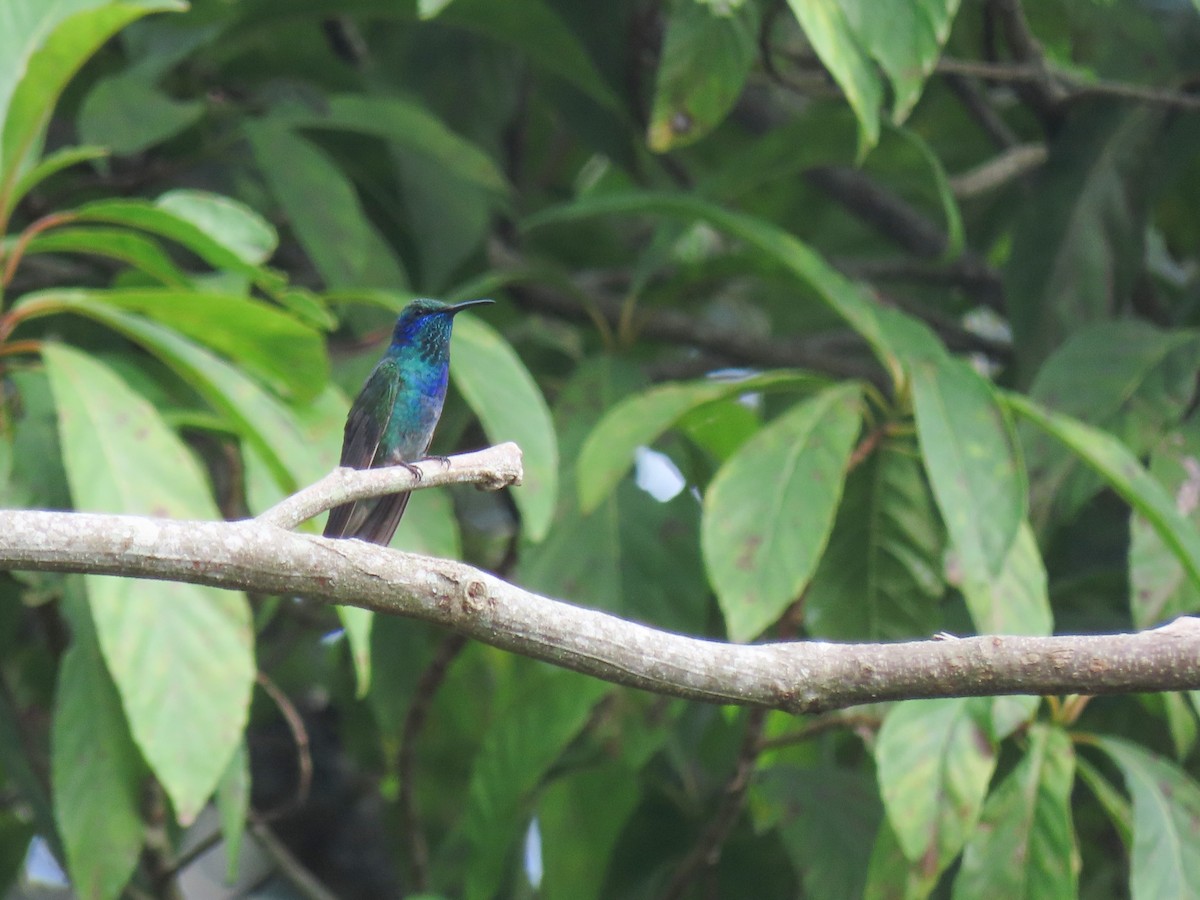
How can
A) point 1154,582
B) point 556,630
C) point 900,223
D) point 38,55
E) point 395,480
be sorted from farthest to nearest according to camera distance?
point 900,223 → point 1154,582 → point 38,55 → point 395,480 → point 556,630

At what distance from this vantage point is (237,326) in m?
3.46

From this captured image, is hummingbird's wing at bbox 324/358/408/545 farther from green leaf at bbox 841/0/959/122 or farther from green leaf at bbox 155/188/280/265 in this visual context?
green leaf at bbox 841/0/959/122

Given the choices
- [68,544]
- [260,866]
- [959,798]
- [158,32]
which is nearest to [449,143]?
[158,32]

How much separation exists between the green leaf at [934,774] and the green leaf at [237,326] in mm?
1585

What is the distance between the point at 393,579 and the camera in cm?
199

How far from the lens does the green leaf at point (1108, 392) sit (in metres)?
4.00

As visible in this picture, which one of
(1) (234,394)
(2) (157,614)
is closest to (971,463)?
(1) (234,394)

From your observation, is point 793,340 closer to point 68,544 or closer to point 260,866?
point 68,544

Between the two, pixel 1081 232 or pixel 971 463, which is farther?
pixel 1081 232

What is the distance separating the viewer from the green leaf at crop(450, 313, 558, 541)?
11.6ft

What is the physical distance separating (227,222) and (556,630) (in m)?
2.15

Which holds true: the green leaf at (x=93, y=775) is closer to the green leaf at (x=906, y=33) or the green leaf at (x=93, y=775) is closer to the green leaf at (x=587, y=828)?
the green leaf at (x=587, y=828)

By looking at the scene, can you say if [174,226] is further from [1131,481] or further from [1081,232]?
[1081,232]

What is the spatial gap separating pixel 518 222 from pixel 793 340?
102 centimetres
